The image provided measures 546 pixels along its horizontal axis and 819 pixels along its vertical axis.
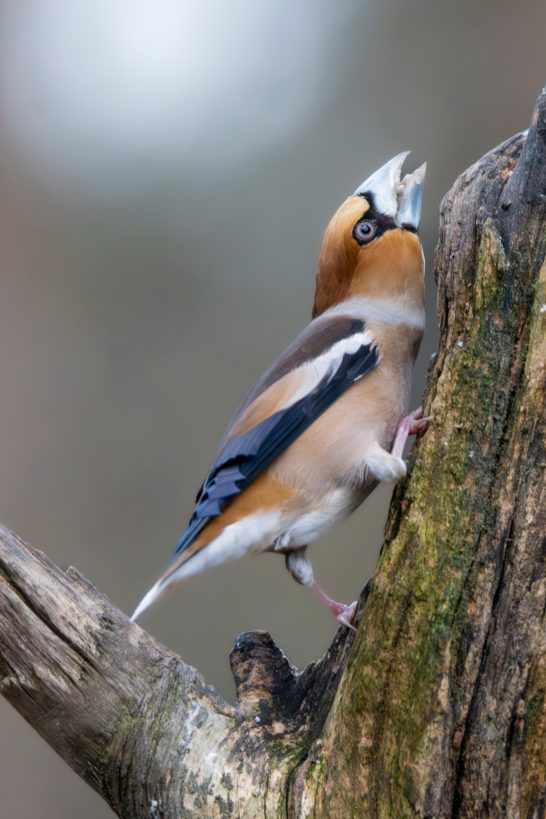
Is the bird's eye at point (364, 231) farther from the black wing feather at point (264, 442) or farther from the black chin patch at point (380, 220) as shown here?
the black wing feather at point (264, 442)

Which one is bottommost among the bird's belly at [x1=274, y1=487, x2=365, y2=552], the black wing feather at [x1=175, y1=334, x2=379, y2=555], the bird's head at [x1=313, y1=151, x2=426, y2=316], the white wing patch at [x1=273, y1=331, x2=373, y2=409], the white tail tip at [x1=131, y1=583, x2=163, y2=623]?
the bird's belly at [x1=274, y1=487, x2=365, y2=552]

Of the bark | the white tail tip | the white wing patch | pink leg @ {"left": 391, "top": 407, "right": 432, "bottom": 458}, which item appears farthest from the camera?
the white wing patch

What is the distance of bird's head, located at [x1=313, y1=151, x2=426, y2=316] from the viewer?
3.40m

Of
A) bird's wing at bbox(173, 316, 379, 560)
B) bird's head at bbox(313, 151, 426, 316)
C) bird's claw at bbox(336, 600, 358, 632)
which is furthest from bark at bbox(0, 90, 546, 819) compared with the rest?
bird's head at bbox(313, 151, 426, 316)

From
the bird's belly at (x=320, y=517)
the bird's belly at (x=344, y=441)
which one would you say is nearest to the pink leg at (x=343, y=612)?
the bird's belly at (x=320, y=517)

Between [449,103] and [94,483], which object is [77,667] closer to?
[94,483]

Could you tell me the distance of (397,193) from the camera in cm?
348

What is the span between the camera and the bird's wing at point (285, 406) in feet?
10.1

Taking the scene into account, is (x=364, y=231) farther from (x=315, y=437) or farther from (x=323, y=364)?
(x=315, y=437)

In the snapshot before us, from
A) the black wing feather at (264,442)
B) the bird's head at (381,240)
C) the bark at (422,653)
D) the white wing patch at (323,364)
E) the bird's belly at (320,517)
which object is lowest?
the bark at (422,653)

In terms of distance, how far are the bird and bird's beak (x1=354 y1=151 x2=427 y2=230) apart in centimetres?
9

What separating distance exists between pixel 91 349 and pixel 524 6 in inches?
166

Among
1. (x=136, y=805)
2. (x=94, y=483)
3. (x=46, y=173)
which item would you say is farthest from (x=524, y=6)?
(x=136, y=805)

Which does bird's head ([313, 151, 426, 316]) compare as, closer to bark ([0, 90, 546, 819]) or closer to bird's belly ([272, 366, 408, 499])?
bird's belly ([272, 366, 408, 499])
